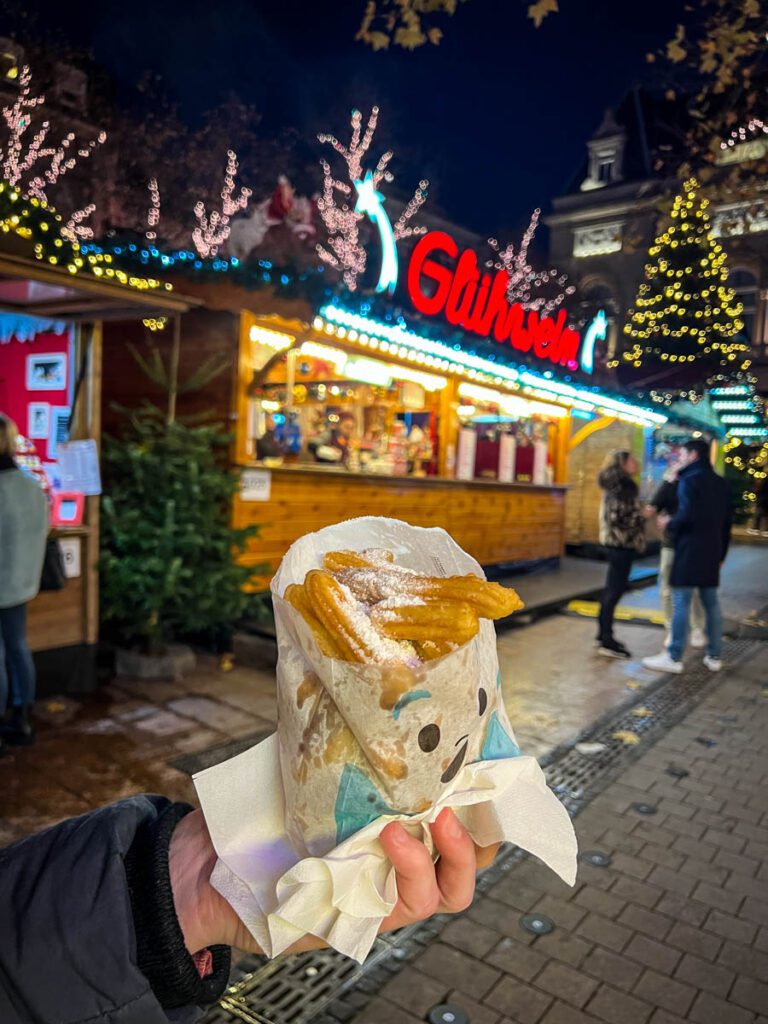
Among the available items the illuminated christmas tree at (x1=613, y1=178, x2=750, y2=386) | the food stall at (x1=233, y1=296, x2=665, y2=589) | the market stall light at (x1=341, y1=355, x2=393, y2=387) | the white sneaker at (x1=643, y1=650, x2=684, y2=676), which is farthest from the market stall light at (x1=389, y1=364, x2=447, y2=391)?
the illuminated christmas tree at (x1=613, y1=178, x2=750, y2=386)

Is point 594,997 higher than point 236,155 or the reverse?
the reverse

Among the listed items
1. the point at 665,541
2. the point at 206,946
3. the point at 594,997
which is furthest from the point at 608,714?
the point at 206,946

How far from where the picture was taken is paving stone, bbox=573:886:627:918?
347 centimetres

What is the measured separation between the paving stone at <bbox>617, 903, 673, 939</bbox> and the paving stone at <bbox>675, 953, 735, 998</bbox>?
0.60 ft

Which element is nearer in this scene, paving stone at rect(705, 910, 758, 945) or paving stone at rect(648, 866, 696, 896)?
paving stone at rect(705, 910, 758, 945)

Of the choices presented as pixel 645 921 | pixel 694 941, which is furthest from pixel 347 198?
pixel 694 941

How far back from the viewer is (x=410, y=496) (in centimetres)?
1051

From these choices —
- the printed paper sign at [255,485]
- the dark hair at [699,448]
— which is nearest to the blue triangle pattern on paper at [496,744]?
the printed paper sign at [255,485]

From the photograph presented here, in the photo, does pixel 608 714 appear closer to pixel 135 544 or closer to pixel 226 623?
pixel 226 623

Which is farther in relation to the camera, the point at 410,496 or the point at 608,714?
the point at 410,496

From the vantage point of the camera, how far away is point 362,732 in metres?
1.09

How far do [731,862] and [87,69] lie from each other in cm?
2760

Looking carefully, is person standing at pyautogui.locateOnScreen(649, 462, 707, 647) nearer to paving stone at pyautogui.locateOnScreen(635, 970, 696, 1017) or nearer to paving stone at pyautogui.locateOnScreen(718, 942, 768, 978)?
paving stone at pyautogui.locateOnScreen(718, 942, 768, 978)

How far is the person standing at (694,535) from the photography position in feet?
24.6
